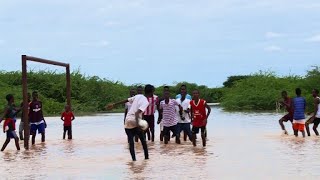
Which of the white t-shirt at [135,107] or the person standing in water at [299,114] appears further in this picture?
the person standing in water at [299,114]

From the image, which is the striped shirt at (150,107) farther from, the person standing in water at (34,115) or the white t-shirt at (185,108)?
the person standing in water at (34,115)

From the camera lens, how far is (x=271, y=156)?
1464cm

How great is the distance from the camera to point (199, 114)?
17.2 metres

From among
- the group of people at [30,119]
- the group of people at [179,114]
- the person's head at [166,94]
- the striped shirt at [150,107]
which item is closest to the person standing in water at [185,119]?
the group of people at [179,114]

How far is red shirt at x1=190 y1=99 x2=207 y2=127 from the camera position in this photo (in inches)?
675

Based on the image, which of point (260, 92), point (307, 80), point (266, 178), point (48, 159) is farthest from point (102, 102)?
point (266, 178)

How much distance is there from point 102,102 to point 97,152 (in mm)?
52176

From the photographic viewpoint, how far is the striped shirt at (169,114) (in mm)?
18422

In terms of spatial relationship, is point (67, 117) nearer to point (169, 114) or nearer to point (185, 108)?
point (169, 114)

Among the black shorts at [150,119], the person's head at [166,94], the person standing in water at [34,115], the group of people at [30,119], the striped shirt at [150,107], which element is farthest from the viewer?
the person standing in water at [34,115]

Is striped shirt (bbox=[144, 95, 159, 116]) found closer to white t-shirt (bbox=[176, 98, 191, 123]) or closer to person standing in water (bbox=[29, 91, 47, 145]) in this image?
white t-shirt (bbox=[176, 98, 191, 123])

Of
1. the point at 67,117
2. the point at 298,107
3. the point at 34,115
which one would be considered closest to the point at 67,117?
the point at 67,117

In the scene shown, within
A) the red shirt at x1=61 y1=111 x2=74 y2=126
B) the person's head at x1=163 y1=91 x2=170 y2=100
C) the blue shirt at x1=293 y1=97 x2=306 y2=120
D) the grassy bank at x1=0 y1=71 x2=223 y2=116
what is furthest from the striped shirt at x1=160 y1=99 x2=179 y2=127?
the grassy bank at x1=0 y1=71 x2=223 y2=116

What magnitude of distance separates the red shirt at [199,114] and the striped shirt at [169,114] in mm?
1276
